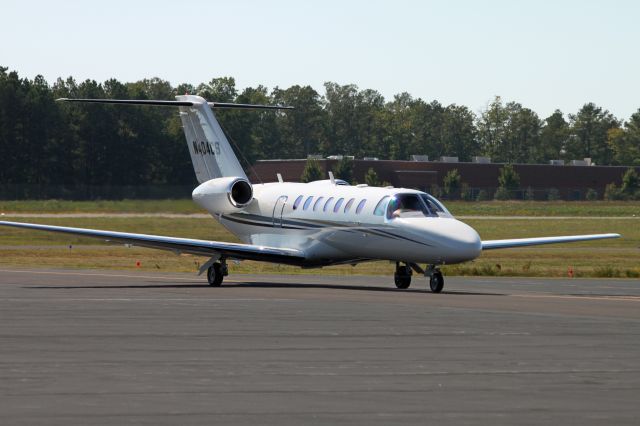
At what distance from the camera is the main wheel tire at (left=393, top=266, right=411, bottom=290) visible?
109 feet

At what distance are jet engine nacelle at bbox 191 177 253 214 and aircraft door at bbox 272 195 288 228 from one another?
122 centimetres

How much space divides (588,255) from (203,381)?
45.7 metres

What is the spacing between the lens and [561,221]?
9769 cm

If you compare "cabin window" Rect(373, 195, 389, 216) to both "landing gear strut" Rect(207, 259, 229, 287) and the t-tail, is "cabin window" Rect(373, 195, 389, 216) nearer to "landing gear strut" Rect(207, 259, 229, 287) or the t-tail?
"landing gear strut" Rect(207, 259, 229, 287)

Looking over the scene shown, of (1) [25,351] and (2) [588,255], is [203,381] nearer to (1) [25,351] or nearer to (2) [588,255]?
(1) [25,351]

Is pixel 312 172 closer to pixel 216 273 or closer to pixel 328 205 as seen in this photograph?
pixel 328 205

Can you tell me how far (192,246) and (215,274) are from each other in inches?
53.2

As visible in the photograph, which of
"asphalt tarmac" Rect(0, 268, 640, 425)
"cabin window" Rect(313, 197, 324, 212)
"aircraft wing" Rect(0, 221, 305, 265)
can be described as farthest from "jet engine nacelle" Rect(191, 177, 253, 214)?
"asphalt tarmac" Rect(0, 268, 640, 425)

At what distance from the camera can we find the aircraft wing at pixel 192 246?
108 ft

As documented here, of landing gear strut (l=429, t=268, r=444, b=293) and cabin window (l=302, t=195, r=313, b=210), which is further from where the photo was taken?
cabin window (l=302, t=195, r=313, b=210)

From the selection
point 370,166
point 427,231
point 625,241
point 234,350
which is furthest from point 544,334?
point 370,166

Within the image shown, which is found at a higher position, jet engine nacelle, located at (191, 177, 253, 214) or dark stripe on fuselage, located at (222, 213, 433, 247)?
jet engine nacelle, located at (191, 177, 253, 214)

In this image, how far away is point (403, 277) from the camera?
33312 millimetres

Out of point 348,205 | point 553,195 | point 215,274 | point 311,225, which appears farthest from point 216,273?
point 553,195
